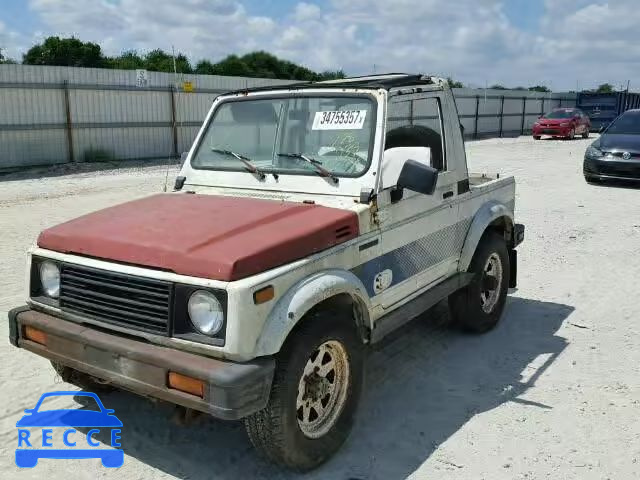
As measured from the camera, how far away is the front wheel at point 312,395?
3.15 metres

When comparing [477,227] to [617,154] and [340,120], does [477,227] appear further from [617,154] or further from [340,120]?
[617,154]

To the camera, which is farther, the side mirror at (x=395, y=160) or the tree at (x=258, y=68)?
the tree at (x=258, y=68)

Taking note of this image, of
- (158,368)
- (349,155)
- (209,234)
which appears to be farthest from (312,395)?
(349,155)

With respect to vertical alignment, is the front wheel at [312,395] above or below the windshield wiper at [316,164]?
below

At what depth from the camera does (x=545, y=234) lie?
369 inches

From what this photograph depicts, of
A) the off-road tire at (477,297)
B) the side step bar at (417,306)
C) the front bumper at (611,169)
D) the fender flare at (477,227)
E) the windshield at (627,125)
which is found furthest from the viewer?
the windshield at (627,125)

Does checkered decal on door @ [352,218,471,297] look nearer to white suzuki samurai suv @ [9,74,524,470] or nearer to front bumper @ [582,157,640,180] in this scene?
white suzuki samurai suv @ [9,74,524,470]

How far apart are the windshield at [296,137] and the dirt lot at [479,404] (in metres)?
1.63

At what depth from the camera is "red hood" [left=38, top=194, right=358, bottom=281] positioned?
3.04 metres

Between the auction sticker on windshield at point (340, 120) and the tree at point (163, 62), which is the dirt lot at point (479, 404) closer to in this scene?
the auction sticker on windshield at point (340, 120)

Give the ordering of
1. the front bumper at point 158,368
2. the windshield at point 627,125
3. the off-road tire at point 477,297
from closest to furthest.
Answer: the front bumper at point 158,368, the off-road tire at point 477,297, the windshield at point 627,125

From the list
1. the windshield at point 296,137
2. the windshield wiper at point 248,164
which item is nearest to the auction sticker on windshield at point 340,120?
the windshield at point 296,137

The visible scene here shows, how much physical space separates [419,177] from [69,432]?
2.61m

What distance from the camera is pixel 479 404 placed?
4.25m
